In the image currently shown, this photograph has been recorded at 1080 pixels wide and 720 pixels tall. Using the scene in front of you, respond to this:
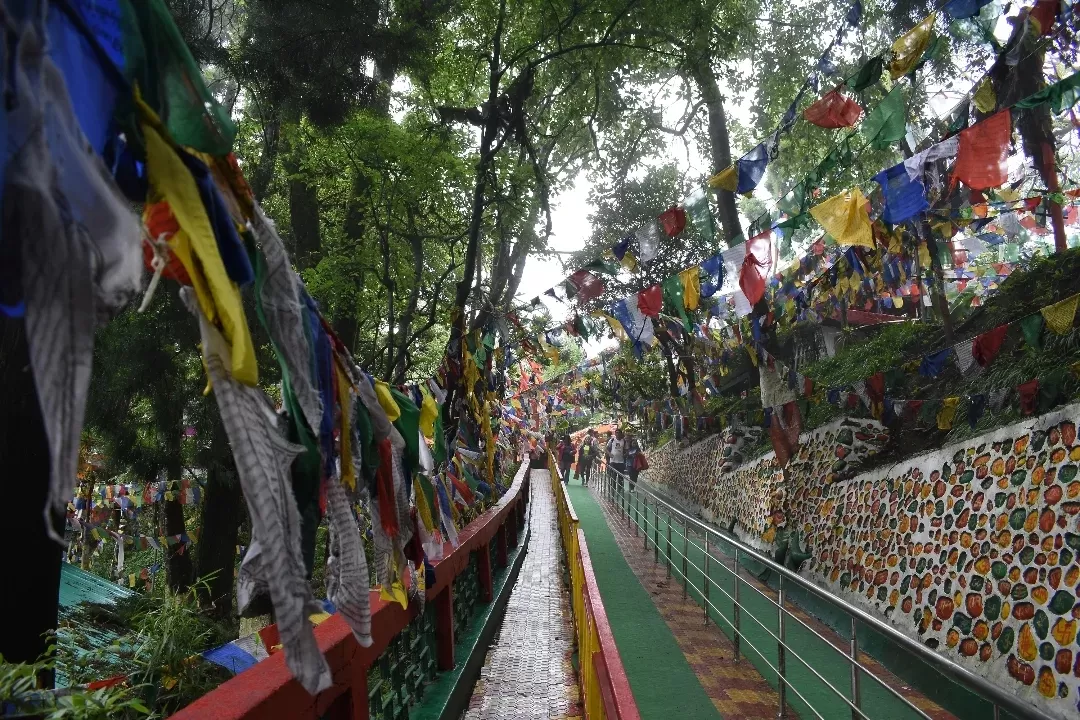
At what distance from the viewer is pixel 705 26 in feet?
26.9

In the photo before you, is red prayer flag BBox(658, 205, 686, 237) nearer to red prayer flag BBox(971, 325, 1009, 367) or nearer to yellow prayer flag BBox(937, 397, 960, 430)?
red prayer flag BBox(971, 325, 1009, 367)

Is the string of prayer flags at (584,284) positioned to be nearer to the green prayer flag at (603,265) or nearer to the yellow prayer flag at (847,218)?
the green prayer flag at (603,265)

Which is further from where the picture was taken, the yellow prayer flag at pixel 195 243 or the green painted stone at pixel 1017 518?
the green painted stone at pixel 1017 518

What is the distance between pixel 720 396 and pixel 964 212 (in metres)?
8.52

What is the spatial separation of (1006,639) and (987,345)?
321 centimetres

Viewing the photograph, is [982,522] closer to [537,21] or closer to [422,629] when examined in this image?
[422,629]

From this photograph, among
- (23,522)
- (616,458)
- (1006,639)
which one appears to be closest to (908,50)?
(1006,639)

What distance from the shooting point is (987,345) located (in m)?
7.11

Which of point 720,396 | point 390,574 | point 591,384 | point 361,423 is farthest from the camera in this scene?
point 591,384

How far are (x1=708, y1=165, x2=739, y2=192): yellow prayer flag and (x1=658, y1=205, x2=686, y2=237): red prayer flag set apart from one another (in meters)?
0.81

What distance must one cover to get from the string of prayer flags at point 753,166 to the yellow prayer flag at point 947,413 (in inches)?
123

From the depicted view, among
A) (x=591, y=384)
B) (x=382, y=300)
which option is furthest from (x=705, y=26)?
(x=591, y=384)

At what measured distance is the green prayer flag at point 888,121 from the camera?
Result: 5.96 m

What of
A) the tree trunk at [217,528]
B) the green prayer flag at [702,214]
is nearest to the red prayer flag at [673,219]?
the green prayer flag at [702,214]
